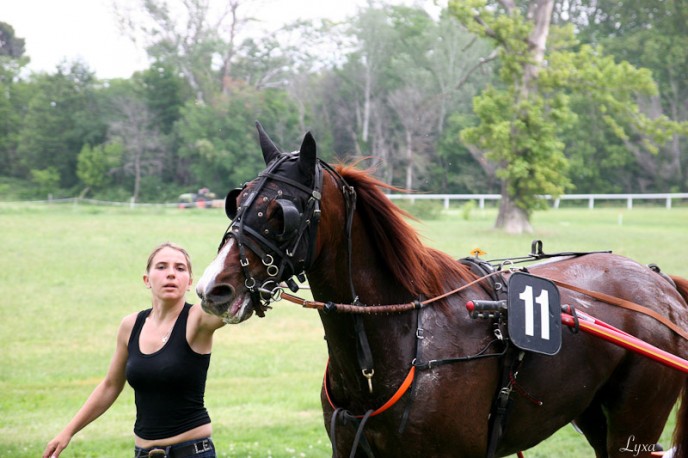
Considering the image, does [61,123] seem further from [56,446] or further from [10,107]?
[56,446]

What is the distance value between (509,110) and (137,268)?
13.9 meters

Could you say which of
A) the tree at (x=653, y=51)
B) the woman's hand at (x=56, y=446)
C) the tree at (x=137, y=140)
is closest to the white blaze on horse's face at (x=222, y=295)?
the woman's hand at (x=56, y=446)

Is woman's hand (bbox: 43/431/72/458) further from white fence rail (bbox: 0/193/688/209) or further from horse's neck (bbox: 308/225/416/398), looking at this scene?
white fence rail (bbox: 0/193/688/209)

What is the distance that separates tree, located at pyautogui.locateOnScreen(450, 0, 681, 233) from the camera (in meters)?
25.0

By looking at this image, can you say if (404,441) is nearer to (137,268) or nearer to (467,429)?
(467,429)

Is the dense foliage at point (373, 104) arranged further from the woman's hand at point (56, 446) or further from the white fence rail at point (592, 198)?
the woman's hand at point (56, 446)

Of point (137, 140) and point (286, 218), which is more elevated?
point (137, 140)

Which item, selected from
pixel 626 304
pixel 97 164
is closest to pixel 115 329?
pixel 626 304

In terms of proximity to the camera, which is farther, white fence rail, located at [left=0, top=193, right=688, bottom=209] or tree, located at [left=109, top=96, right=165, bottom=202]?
tree, located at [left=109, top=96, right=165, bottom=202]

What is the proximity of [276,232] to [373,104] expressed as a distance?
26.8 m

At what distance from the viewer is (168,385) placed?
11.8 feet

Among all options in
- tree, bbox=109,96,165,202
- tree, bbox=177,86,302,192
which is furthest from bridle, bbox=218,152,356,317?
tree, bbox=109,96,165,202

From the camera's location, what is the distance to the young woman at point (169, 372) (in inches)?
141

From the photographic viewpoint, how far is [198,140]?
90.0ft
